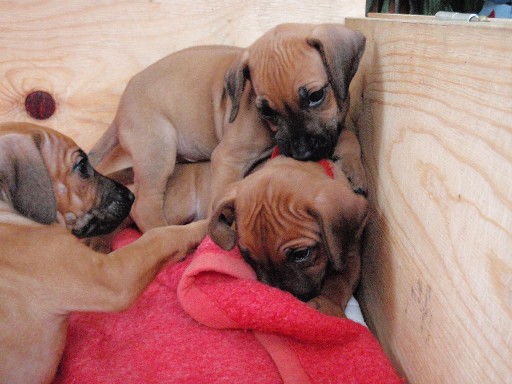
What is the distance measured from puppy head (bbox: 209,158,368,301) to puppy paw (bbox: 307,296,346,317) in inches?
1.0

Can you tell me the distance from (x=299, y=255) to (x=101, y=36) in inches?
71.1

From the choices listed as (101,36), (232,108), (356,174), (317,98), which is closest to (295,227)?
(356,174)

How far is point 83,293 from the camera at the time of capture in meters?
1.88

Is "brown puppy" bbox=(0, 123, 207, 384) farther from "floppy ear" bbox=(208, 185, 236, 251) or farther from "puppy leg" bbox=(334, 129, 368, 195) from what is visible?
"puppy leg" bbox=(334, 129, 368, 195)

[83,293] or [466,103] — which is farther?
[83,293]

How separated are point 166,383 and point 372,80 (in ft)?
4.76

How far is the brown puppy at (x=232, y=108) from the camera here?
7.57 ft

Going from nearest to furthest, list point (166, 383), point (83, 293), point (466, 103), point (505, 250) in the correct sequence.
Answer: point (505, 250) < point (466, 103) < point (166, 383) < point (83, 293)

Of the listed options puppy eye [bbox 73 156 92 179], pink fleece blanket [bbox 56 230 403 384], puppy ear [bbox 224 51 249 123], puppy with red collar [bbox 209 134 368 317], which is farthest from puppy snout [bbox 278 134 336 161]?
puppy eye [bbox 73 156 92 179]

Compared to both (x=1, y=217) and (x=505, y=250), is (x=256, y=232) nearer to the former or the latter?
(x=1, y=217)

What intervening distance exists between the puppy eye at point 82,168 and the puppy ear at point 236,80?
0.71 m

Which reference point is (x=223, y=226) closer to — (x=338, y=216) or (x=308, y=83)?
(x=338, y=216)

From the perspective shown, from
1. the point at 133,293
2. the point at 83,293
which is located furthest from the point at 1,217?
the point at 133,293

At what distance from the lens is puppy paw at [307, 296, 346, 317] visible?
2.02m
